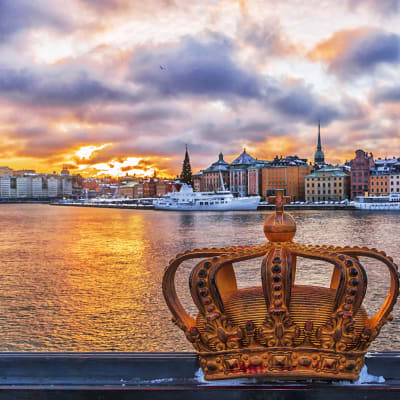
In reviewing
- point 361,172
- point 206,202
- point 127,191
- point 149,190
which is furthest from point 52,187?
point 361,172

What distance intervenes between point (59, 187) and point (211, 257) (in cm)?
19748

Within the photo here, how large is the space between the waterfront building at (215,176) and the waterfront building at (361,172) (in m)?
32.5

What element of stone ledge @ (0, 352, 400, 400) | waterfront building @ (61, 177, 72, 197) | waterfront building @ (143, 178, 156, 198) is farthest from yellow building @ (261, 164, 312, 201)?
waterfront building @ (61, 177, 72, 197)

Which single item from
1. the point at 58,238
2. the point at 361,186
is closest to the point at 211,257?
the point at 58,238

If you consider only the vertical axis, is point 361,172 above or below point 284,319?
above

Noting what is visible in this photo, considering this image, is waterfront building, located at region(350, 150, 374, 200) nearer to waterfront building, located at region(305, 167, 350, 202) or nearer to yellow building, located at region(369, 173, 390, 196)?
yellow building, located at region(369, 173, 390, 196)

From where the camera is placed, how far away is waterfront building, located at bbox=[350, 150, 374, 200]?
250 ft

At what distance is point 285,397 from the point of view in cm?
→ 254

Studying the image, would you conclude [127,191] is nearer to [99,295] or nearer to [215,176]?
[215,176]

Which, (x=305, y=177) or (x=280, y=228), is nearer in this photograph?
(x=280, y=228)

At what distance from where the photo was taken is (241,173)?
329 ft

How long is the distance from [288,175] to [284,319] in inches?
3454

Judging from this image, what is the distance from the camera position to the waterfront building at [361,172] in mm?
76188

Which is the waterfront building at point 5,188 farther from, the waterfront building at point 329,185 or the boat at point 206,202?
the waterfront building at point 329,185
